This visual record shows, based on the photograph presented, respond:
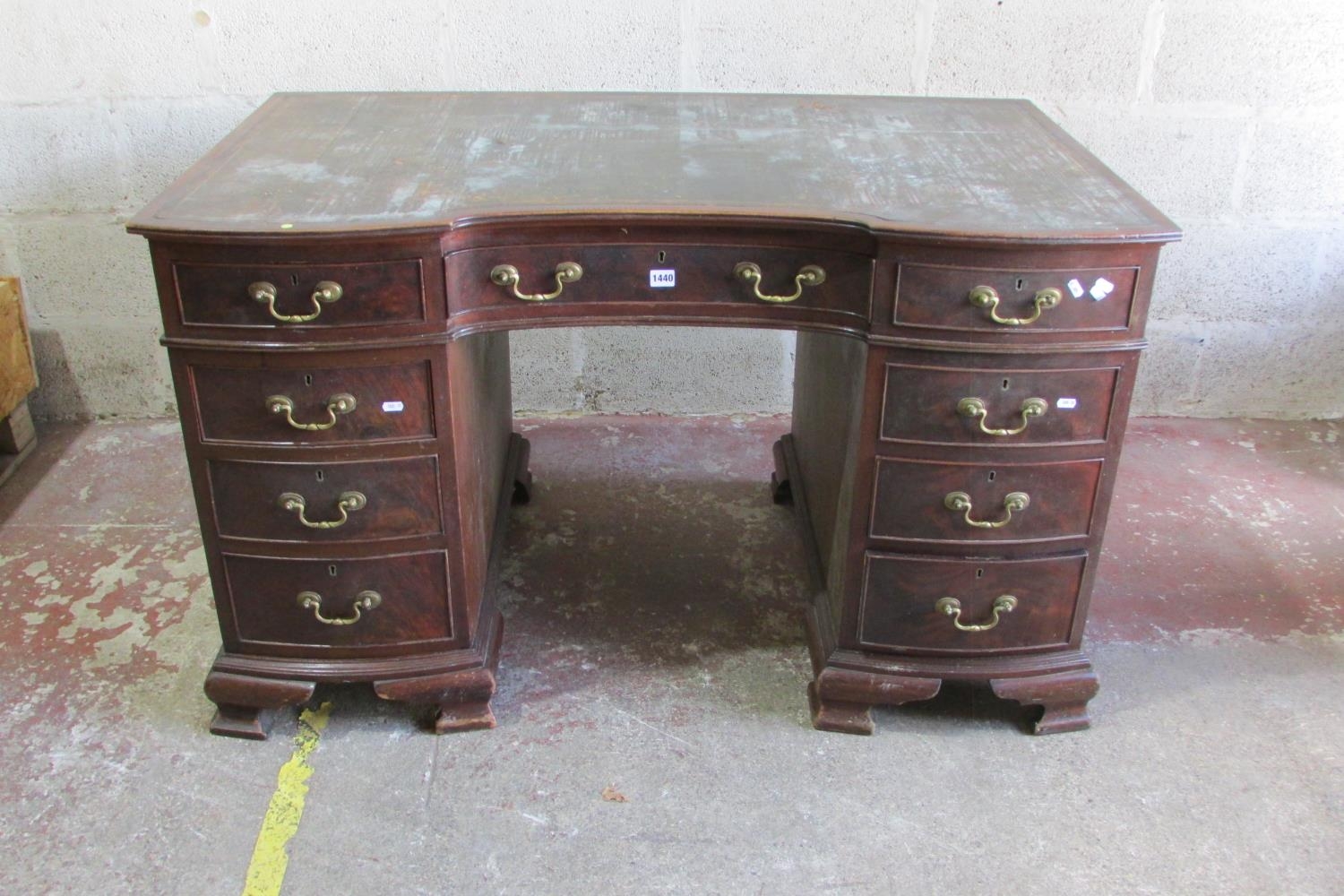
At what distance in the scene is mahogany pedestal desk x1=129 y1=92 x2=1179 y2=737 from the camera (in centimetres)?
167

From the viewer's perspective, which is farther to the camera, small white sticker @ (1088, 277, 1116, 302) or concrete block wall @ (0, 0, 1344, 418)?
concrete block wall @ (0, 0, 1344, 418)

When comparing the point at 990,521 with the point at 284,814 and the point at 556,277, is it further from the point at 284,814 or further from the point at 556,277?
the point at 284,814

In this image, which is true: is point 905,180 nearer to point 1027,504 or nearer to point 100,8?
point 1027,504

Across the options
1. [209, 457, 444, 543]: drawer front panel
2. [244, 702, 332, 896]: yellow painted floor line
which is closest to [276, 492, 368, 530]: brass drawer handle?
[209, 457, 444, 543]: drawer front panel

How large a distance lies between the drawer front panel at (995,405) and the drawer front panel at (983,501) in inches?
1.9

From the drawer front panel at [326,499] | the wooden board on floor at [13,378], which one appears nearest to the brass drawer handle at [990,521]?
the drawer front panel at [326,499]

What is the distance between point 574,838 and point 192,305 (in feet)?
3.10

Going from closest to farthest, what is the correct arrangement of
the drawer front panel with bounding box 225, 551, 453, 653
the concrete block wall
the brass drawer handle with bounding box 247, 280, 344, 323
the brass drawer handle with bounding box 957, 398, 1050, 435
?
the brass drawer handle with bounding box 247, 280, 344, 323 < the brass drawer handle with bounding box 957, 398, 1050, 435 < the drawer front panel with bounding box 225, 551, 453, 653 < the concrete block wall

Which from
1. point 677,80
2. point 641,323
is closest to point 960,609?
point 641,323

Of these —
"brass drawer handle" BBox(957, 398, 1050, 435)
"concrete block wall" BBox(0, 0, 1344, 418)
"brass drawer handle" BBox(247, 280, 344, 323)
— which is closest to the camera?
"brass drawer handle" BBox(247, 280, 344, 323)

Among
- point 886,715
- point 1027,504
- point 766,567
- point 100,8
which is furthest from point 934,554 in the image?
point 100,8

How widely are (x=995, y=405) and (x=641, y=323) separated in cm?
54

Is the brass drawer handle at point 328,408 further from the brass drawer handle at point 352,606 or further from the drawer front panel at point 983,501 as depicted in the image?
the drawer front panel at point 983,501

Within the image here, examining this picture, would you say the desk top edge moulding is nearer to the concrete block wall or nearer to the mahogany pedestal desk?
the mahogany pedestal desk
